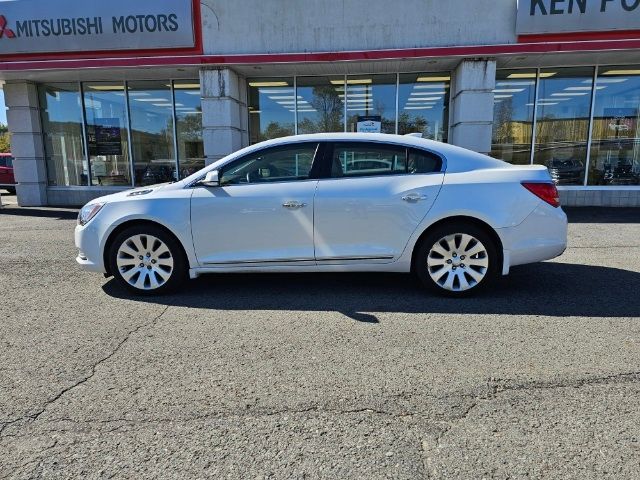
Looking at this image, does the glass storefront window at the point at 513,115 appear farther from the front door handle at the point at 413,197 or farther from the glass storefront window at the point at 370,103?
the front door handle at the point at 413,197

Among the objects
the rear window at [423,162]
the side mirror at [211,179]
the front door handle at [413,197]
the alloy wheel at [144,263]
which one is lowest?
the alloy wheel at [144,263]

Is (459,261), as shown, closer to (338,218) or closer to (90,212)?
(338,218)

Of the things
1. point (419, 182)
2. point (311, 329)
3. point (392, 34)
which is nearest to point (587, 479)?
point (311, 329)

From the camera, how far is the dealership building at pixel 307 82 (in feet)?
32.8

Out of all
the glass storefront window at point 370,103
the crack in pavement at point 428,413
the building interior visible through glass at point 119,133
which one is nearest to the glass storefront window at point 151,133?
the building interior visible through glass at point 119,133

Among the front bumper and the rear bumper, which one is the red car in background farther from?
the rear bumper

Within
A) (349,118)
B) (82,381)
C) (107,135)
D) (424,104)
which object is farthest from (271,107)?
(82,381)

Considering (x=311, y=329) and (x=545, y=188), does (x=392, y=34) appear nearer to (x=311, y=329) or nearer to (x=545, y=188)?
(x=545, y=188)

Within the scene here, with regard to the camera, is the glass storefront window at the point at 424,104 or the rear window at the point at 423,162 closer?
the rear window at the point at 423,162

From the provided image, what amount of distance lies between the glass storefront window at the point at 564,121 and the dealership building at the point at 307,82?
32mm

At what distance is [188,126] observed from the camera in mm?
12516

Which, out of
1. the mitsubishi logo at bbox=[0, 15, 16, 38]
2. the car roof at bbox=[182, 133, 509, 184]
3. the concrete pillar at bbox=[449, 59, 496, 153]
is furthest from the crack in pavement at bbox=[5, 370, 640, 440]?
the mitsubishi logo at bbox=[0, 15, 16, 38]

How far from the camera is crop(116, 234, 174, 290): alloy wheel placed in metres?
4.72

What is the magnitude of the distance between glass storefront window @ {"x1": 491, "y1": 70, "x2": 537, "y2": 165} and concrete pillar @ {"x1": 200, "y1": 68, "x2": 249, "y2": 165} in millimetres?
6447
